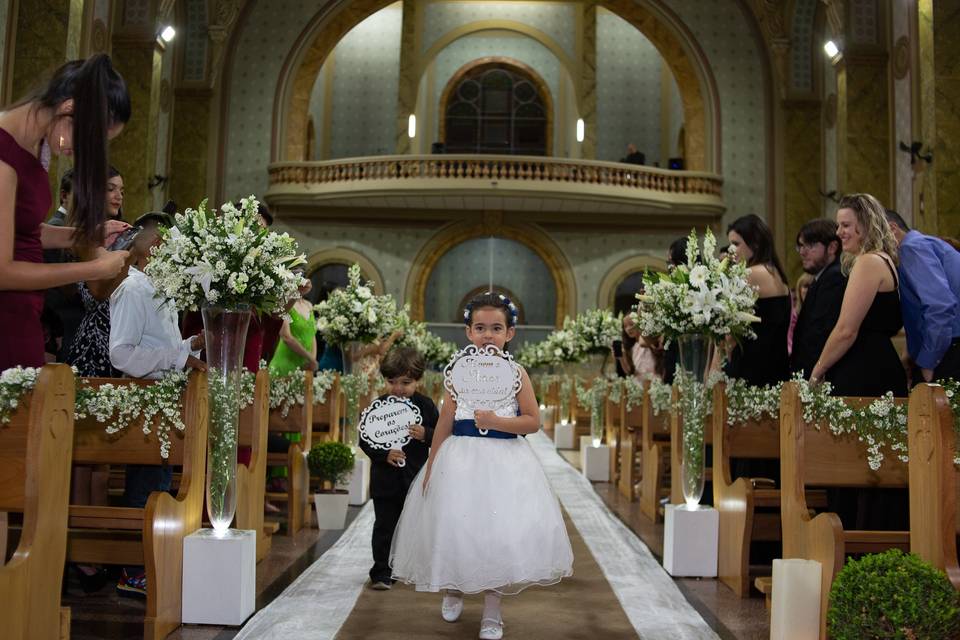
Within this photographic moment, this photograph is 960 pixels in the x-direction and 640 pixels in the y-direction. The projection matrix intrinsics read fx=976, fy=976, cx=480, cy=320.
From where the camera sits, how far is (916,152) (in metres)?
12.2

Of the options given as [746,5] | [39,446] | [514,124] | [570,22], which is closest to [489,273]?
[514,124]

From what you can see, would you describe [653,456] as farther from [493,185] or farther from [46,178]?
[493,185]

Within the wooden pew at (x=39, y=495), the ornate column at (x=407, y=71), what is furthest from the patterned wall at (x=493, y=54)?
the wooden pew at (x=39, y=495)

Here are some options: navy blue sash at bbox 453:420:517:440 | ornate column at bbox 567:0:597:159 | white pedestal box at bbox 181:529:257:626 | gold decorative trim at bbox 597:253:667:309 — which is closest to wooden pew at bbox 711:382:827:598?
navy blue sash at bbox 453:420:517:440

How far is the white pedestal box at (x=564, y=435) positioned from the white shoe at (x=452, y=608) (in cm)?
912

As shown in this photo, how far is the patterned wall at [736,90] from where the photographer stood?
2023cm

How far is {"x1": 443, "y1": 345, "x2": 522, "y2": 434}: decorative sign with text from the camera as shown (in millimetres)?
3770

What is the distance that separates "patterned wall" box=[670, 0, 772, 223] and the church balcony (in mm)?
509

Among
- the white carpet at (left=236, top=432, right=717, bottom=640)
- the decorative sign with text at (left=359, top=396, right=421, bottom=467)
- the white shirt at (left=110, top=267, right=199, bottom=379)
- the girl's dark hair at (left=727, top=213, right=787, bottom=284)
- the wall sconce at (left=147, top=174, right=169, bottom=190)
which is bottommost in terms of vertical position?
the white carpet at (left=236, top=432, right=717, bottom=640)

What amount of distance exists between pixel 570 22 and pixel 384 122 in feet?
17.4

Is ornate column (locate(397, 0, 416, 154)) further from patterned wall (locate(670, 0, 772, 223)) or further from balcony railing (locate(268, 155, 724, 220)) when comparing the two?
patterned wall (locate(670, 0, 772, 223))

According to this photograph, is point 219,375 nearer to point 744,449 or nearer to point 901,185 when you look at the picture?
point 744,449

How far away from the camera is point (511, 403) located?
3791 mm

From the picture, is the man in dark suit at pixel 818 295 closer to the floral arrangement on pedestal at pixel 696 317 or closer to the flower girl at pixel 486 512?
the floral arrangement on pedestal at pixel 696 317
